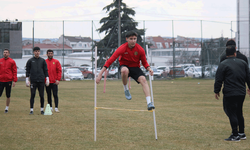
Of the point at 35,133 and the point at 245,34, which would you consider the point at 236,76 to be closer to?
the point at 35,133

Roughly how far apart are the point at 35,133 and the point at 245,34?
3895 cm

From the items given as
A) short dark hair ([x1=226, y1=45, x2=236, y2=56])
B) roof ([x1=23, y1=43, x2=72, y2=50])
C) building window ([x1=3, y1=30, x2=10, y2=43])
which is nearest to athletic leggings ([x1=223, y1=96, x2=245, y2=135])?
short dark hair ([x1=226, y1=45, x2=236, y2=56])

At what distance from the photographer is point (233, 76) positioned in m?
6.74

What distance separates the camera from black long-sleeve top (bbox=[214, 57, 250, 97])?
673 centimetres

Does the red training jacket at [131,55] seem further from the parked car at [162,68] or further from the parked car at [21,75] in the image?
the parked car at [162,68]

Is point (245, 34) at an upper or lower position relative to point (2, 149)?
upper

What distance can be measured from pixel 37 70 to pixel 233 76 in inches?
277

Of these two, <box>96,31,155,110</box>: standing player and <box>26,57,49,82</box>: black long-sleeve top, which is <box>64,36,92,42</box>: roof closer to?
<box>26,57,49,82</box>: black long-sleeve top

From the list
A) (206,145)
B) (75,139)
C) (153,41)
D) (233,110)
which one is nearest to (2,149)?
(75,139)

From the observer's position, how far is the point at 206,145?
253 inches

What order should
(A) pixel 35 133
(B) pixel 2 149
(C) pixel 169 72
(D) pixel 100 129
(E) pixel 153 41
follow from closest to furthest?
1. (B) pixel 2 149
2. (A) pixel 35 133
3. (D) pixel 100 129
4. (C) pixel 169 72
5. (E) pixel 153 41

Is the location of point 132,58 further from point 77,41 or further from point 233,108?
point 77,41

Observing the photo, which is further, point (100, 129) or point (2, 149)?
point (100, 129)

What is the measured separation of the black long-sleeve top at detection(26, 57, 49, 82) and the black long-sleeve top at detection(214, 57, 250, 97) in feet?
21.7
